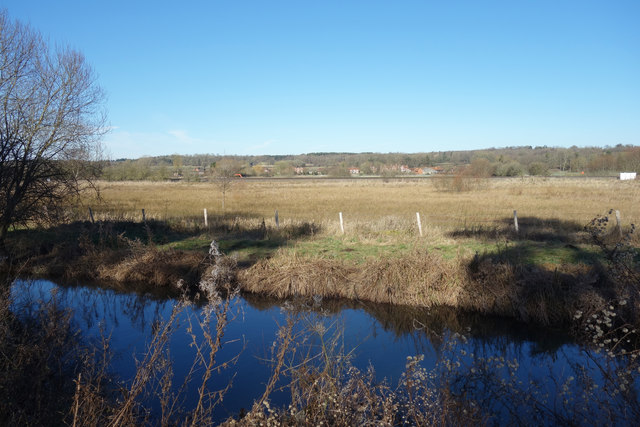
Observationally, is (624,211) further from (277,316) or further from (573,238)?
(277,316)

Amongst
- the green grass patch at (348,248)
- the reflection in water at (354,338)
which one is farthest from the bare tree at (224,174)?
the reflection in water at (354,338)

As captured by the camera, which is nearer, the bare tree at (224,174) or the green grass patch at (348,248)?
the green grass patch at (348,248)

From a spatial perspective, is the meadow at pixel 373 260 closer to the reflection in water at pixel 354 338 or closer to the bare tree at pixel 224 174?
the reflection in water at pixel 354 338

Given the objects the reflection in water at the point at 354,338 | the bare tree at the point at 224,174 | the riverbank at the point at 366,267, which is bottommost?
the reflection in water at the point at 354,338

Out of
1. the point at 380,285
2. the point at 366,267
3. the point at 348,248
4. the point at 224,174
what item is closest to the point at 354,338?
the point at 380,285

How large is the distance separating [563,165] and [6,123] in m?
105

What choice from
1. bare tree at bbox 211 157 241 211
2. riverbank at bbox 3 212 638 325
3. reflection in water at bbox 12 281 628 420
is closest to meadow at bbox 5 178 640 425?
riverbank at bbox 3 212 638 325

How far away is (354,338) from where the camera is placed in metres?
9.25

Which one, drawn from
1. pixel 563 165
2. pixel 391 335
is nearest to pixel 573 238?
pixel 391 335

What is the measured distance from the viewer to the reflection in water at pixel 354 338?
24.6 ft

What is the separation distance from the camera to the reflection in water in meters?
7.49

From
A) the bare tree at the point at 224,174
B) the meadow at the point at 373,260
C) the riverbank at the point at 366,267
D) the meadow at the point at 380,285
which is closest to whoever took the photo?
the meadow at the point at 380,285

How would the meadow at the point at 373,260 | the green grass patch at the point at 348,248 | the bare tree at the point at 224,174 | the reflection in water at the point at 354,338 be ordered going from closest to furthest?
1. the reflection in water at the point at 354,338
2. the meadow at the point at 373,260
3. the green grass patch at the point at 348,248
4. the bare tree at the point at 224,174

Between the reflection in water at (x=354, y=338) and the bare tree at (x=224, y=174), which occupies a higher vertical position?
the bare tree at (x=224, y=174)
